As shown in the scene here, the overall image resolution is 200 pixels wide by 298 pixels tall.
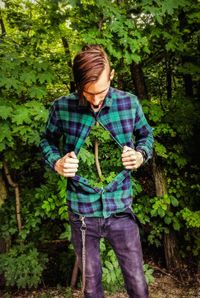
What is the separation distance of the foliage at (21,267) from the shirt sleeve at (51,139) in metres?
2.35

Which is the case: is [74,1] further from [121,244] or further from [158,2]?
[121,244]

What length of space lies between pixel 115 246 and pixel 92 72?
1129mm

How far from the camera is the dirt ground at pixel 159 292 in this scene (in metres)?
4.02

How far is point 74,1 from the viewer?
261 cm

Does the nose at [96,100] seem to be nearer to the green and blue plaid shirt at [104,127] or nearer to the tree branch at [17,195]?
the green and blue plaid shirt at [104,127]

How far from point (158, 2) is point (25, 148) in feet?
8.00

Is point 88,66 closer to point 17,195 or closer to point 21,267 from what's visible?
point 17,195

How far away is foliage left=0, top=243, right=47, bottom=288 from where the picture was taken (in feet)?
13.4

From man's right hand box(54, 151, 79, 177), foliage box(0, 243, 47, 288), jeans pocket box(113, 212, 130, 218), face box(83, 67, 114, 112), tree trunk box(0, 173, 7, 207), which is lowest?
foliage box(0, 243, 47, 288)

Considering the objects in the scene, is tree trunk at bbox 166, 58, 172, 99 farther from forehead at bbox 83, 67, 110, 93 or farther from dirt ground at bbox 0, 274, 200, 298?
forehead at bbox 83, 67, 110, 93

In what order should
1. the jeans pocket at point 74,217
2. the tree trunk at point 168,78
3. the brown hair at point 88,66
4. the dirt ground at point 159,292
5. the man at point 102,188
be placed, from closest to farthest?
the brown hair at point 88,66 < the man at point 102,188 < the jeans pocket at point 74,217 < the dirt ground at point 159,292 < the tree trunk at point 168,78

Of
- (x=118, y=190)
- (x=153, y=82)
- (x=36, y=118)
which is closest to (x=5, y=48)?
(x=36, y=118)

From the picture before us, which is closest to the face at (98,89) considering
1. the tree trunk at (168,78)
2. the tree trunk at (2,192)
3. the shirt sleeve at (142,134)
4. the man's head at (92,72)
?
the man's head at (92,72)

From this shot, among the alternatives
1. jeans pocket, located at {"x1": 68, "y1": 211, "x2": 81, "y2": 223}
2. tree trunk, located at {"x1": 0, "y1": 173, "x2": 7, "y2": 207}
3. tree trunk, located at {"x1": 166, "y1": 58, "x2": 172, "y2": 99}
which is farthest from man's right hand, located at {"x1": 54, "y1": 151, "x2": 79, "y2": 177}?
tree trunk, located at {"x1": 166, "y1": 58, "x2": 172, "y2": 99}
